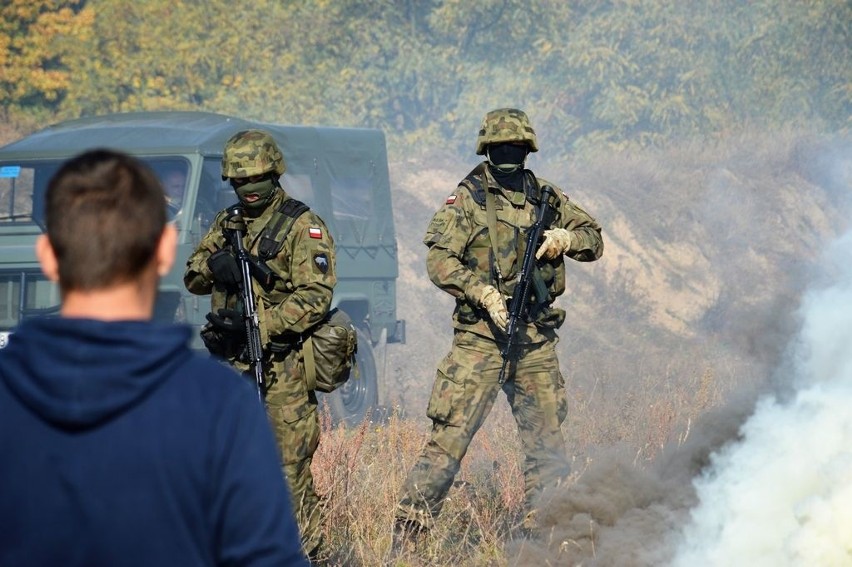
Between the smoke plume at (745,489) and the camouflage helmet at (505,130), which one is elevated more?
the camouflage helmet at (505,130)

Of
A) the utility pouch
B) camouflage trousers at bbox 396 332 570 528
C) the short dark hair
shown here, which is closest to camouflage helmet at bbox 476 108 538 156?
camouflage trousers at bbox 396 332 570 528

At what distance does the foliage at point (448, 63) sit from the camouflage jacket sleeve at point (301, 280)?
729 inches

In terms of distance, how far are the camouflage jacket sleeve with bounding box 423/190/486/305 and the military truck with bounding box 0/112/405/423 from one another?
3.20 meters

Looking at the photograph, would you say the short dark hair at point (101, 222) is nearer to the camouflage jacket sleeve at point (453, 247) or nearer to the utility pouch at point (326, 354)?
the utility pouch at point (326, 354)

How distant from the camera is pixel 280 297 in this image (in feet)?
16.7

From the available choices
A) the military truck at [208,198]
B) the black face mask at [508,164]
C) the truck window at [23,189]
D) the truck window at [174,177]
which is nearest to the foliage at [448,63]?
the military truck at [208,198]

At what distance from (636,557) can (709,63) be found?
22.7m

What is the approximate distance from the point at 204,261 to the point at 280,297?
37cm

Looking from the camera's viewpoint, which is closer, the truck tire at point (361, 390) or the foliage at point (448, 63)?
the truck tire at point (361, 390)

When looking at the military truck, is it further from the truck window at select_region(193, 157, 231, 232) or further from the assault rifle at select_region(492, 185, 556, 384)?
the assault rifle at select_region(492, 185, 556, 384)

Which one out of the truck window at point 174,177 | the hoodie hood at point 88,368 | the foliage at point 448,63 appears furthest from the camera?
the foliage at point 448,63

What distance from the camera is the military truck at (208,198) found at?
872cm

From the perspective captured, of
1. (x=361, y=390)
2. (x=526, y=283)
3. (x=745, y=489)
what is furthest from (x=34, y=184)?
(x=745, y=489)

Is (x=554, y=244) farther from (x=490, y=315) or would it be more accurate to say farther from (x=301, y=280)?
(x=301, y=280)
